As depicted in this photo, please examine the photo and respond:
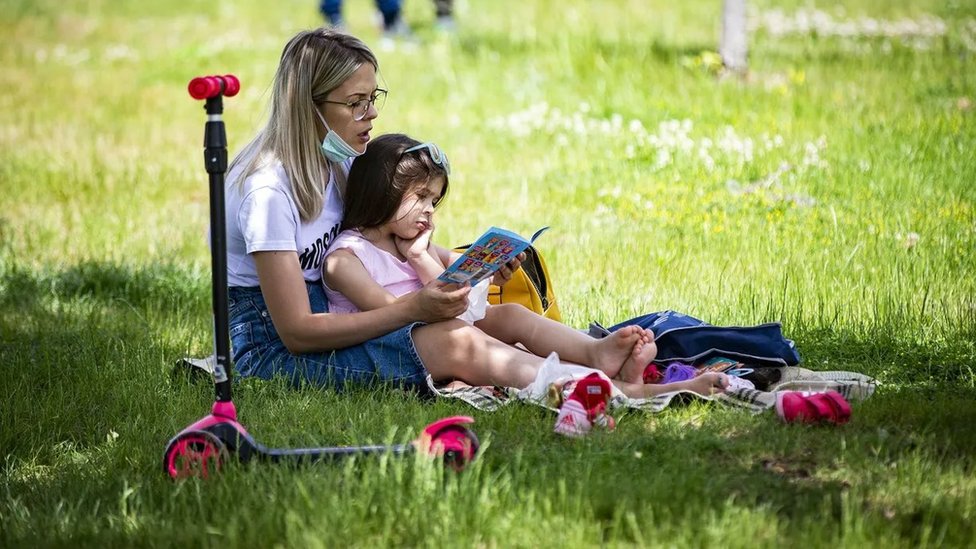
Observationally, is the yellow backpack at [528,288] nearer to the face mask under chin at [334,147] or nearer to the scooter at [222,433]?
the face mask under chin at [334,147]

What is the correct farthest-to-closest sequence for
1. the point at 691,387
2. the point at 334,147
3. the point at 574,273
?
1. the point at 574,273
2. the point at 334,147
3. the point at 691,387

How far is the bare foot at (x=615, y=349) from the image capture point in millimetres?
4078

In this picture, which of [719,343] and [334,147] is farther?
[719,343]

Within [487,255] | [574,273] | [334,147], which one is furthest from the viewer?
[574,273]

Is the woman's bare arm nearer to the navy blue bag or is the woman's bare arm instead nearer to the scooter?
the scooter

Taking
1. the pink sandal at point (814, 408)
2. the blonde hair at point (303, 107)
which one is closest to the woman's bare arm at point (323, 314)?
the blonde hair at point (303, 107)

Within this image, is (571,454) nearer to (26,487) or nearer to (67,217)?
(26,487)

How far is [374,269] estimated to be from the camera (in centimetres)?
423

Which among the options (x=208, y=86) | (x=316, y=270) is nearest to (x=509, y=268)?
(x=316, y=270)

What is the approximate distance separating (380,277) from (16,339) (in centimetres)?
187

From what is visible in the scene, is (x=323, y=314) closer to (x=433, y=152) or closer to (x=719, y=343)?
(x=433, y=152)

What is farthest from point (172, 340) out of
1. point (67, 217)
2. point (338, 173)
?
point (67, 217)

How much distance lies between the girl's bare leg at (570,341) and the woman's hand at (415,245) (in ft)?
1.11

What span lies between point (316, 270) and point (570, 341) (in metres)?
0.94
